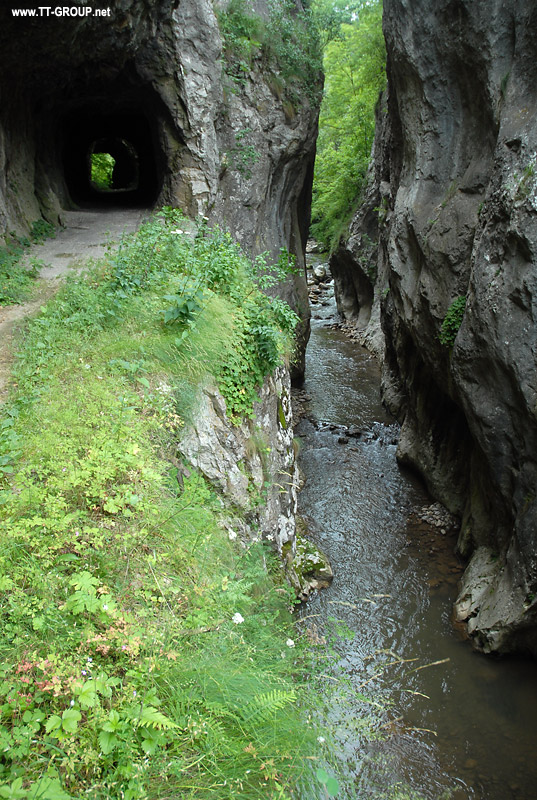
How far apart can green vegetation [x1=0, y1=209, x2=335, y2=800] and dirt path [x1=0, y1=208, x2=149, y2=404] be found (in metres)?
0.27

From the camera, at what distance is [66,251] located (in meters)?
9.14

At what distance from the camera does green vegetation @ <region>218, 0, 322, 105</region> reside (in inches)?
475

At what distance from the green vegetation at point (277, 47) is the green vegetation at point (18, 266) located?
6.18 metres

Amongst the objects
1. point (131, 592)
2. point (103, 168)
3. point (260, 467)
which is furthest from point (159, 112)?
point (103, 168)

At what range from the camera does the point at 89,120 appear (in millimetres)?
14250

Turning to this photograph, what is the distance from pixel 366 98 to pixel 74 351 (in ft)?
73.6

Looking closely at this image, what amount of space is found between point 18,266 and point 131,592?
6597mm

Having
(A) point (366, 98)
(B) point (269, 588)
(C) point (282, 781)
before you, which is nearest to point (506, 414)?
(B) point (269, 588)

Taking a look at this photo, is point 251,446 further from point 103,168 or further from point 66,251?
point 103,168

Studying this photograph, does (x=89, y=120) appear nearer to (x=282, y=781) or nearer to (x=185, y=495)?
(x=185, y=495)

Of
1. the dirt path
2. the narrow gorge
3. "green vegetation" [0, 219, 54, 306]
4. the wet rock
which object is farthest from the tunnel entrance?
the wet rock

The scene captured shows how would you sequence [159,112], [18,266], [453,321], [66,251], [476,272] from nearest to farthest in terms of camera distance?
1. [476,272]
2. [18,266]
3. [453,321]
4. [66,251]
5. [159,112]

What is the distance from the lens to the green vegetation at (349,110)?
2053 centimetres

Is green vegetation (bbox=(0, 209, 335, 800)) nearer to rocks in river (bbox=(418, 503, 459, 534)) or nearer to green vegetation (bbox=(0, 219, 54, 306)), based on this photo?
green vegetation (bbox=(0, 219, 54, 306))
